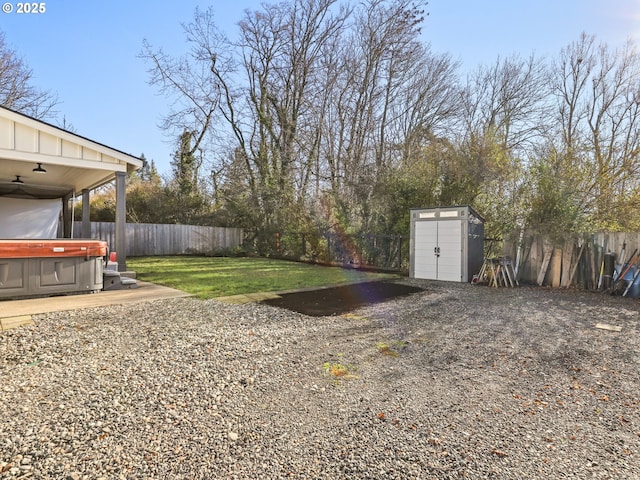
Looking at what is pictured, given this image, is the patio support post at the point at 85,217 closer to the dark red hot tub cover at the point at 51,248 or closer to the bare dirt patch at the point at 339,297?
the dark red hot tub cover at the point at 51,248

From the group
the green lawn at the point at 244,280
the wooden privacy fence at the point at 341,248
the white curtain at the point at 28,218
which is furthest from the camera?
the wooden privacy fence at the point at 341,248

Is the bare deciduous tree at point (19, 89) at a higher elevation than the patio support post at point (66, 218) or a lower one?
higher

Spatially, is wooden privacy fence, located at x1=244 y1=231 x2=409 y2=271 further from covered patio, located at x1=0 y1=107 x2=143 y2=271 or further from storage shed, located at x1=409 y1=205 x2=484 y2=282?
covered patio, located at x1=0 y1=107 x2=143 y2=271

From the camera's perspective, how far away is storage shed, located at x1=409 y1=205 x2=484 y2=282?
8586mm

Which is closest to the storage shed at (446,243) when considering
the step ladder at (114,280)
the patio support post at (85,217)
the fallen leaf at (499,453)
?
the step ladder at (114,280)

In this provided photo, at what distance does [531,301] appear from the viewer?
6359 millimetres

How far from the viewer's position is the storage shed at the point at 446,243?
8586 millimetres

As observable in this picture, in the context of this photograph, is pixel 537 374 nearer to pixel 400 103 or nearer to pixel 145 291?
pixel 145 291

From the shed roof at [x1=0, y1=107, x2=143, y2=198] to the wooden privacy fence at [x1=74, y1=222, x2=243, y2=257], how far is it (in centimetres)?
626

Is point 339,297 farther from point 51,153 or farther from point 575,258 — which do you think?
point 51,153

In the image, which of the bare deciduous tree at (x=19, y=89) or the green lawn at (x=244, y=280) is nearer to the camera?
the green lawn at (x=244, y=280)

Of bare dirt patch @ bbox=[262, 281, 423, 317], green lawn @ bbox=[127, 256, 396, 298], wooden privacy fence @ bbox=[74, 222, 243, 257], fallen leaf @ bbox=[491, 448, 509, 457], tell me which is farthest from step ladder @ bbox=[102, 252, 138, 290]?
wooden privacy fence @ bbox=[74, 222, 243, 257]

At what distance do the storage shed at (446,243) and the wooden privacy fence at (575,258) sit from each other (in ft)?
2.94

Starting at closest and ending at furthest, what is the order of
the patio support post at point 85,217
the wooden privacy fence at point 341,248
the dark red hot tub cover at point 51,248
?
1. the dark red hot tub cover at point 51,248
2. the patio support post at point 85,217
3. the wooden privacy fence at point 341,248
